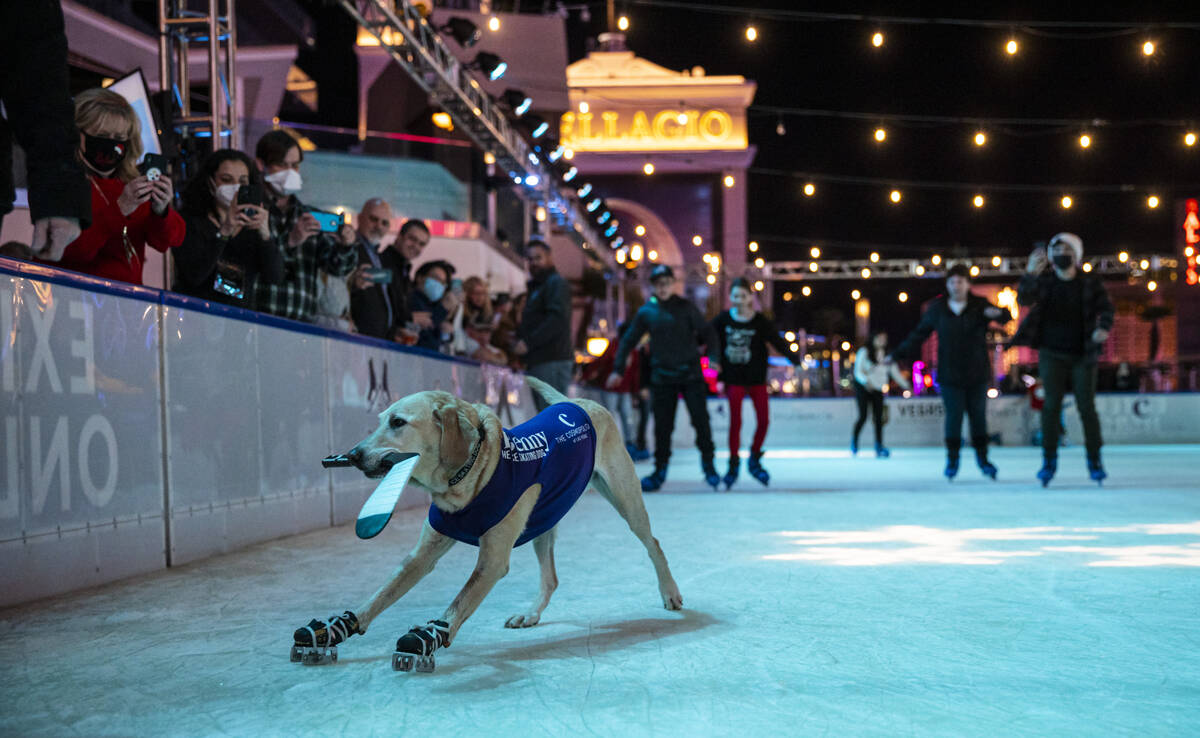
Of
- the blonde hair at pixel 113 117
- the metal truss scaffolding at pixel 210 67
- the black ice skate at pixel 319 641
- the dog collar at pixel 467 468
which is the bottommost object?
the black ice skate at pixel 319 641

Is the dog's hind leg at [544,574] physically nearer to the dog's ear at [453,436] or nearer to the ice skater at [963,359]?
the dog's ear at [453,436]

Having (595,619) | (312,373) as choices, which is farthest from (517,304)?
(595,619)

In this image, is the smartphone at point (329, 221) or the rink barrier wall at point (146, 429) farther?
the smartphone at point (329, 221)

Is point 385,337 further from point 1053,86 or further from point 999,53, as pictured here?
point 1053,86

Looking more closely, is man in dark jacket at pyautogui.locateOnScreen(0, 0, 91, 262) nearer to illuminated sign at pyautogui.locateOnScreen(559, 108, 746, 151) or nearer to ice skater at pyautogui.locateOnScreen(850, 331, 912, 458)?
ice skater at pyautogui.locateOnScreen(850, 331, 912, 458)

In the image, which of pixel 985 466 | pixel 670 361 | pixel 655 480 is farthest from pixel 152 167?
pixel 985 466

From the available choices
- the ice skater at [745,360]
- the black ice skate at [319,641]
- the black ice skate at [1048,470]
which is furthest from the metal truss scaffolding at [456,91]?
the black ice skate at [319,641]

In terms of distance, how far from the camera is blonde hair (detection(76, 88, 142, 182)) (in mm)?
3883

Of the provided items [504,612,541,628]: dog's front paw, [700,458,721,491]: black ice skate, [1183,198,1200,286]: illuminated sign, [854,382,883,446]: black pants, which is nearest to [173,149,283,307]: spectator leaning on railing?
[504,612,541,628]: dog's front paw

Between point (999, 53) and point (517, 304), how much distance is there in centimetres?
808

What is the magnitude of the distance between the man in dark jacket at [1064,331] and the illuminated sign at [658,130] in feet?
81.8

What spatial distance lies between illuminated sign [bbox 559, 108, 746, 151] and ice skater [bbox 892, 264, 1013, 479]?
80.4ft

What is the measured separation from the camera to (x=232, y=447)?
4.59 m

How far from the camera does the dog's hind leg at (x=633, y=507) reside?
125 inches
